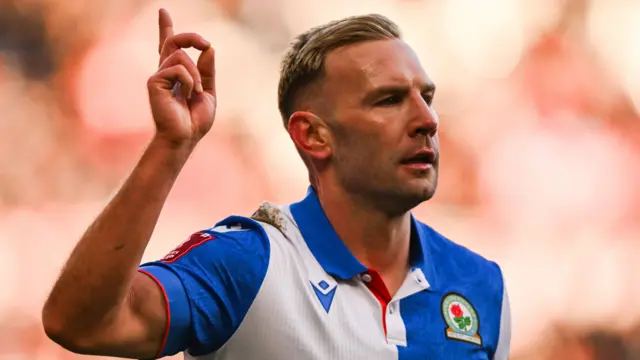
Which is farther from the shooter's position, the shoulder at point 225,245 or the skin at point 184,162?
the shoulder at point 225,245

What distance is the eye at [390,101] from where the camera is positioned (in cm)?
234

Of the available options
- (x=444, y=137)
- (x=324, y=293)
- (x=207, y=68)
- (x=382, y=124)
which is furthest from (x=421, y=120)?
(x=444, y=137)

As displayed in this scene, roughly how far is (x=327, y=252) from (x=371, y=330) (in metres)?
0.22

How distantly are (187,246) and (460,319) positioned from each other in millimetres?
701

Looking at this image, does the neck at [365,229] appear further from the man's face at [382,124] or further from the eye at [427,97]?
the eye at [427,97]

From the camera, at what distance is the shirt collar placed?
2.27 metres

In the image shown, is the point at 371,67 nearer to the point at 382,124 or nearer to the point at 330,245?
the point at 382,124

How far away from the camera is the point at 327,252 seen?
2293 mm

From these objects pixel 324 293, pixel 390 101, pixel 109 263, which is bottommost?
pixel 109 263

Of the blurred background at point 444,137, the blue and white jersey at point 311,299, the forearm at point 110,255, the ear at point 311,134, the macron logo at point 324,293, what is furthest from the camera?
the blurred background at point 444,137

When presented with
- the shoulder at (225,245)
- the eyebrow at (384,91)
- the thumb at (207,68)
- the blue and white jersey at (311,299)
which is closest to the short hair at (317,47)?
the eyebrow at (384,91)

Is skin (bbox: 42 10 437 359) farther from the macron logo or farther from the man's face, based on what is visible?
the macron logo

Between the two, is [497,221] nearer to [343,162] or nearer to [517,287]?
[517,287]

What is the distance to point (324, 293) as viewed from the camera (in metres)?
2.19
